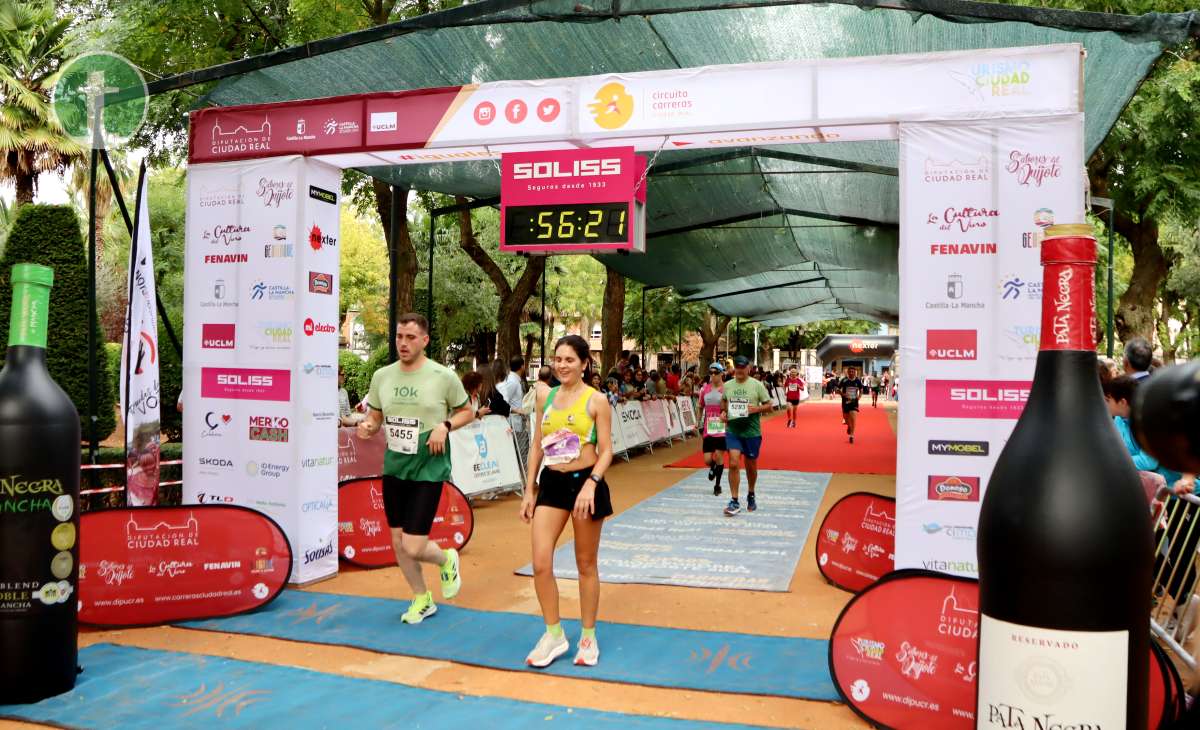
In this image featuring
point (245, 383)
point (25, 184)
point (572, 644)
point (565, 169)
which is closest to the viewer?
point (572, 644)

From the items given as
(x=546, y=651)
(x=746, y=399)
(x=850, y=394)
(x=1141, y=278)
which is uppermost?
(x=1141, y=278)

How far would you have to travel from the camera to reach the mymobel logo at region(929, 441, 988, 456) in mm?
5559

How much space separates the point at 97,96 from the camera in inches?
295

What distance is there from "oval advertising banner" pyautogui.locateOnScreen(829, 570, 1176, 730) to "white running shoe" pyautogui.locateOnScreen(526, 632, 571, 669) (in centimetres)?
157

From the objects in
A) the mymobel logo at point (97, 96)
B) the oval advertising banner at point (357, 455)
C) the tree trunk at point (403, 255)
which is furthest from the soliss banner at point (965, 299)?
the tree trunk at point (403, 255)

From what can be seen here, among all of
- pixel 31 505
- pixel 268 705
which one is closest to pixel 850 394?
pixel 268 705

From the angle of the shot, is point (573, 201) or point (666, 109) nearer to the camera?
point (666, 109)

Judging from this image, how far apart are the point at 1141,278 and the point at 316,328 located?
1573 cm

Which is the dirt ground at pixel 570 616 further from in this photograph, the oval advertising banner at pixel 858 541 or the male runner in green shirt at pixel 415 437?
the male runner in green shirt at pixel 415 437

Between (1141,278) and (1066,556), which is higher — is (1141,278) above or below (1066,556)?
above

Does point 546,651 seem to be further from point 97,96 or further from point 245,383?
point 97,96

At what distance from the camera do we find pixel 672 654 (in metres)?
5.32

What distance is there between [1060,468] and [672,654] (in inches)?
160

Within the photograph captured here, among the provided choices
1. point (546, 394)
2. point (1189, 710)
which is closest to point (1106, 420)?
point (1189, 710)
